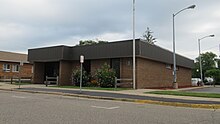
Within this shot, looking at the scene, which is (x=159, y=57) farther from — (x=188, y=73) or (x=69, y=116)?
(x=69, y=116)

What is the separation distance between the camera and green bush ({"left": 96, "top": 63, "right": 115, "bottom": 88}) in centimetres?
2453

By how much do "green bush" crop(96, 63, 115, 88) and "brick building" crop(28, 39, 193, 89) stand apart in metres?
1.12

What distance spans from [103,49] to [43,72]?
1117 centimetres

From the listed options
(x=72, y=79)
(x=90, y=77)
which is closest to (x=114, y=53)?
(x=90, y=77)

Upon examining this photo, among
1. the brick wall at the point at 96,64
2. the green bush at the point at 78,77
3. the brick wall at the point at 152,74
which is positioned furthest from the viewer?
the green bush at the point at 78,77

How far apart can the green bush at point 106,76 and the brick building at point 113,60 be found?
44.1 inches

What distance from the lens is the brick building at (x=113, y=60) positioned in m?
24.7

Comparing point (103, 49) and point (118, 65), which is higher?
point (103, 49)

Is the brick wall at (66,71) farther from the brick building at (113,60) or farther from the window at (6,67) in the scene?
the window at (6,67)

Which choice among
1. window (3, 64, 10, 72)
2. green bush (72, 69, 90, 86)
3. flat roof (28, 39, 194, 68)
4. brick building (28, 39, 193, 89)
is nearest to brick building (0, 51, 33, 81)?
window (3, 64, 10, 72)

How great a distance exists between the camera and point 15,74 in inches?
1758

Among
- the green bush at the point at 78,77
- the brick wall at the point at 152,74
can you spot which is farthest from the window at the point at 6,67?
the brick wall at the point at 152,74

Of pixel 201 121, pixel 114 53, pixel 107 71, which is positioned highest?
pixel 114 53

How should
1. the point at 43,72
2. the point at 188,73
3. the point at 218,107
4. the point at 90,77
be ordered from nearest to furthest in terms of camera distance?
the point at 218,107 < the point at 90,77 < the point at 43,72 < the point at 188,73
